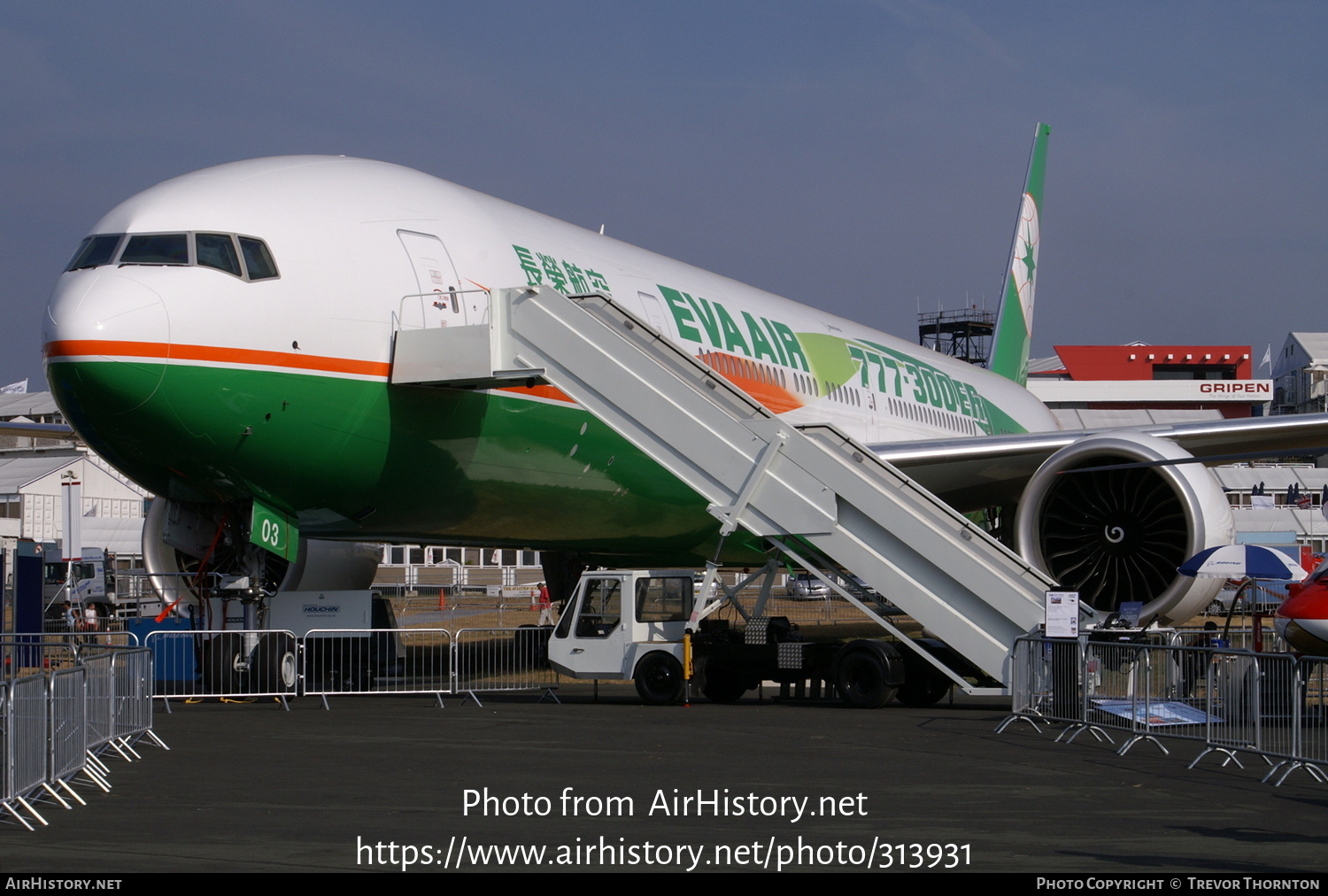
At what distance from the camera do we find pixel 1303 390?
261 ft

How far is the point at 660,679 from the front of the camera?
43.7ft

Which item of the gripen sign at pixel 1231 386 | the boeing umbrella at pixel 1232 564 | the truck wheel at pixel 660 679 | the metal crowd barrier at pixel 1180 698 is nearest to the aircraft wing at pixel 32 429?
the truck wheel at pixel 660 679

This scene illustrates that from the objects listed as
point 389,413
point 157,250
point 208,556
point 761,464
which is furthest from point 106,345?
point 761,464

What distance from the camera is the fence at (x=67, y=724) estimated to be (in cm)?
696

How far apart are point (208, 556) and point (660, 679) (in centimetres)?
413

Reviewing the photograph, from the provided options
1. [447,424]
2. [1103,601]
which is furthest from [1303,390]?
[447,424]

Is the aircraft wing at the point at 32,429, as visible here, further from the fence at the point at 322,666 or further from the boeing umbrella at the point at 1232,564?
the boeing umbrella at the point at 1232,564

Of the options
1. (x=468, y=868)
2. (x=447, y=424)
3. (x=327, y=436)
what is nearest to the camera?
(x=468, y=868)

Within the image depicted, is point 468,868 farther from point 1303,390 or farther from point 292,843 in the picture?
point 1303,390

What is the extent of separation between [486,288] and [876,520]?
152 inches

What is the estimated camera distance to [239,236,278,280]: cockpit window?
11.0 metres

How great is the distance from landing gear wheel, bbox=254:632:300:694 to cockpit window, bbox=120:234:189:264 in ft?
12.1

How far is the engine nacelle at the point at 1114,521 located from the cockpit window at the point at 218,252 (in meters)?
7.69

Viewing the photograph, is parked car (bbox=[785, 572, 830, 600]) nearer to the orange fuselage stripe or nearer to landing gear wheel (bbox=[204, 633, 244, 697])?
landing gear wheel (bbox=[204, 633, 244, 697])
